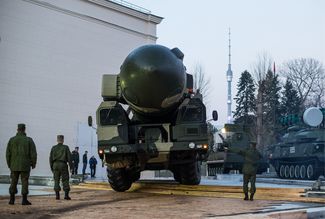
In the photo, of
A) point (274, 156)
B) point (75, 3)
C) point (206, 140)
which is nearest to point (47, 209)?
point (206, 140)

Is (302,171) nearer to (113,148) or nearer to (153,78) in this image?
(113,148)

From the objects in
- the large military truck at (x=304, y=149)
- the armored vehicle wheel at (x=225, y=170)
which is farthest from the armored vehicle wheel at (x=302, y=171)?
the armored vehicle wheel at (x=225, y=170)

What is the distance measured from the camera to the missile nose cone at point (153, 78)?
38.8 ft

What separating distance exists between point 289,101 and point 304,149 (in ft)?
104

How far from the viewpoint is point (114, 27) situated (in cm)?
3284

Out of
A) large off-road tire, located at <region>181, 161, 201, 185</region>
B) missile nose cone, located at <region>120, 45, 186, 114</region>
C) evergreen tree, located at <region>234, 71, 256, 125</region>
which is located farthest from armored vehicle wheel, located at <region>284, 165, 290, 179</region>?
evergreen tree, located at <region>234, 71, 256, 125</region>

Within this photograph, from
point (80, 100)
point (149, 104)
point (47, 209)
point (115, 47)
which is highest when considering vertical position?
point (115, 47)

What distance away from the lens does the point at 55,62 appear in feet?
95.6

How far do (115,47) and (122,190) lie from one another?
19404 millimetres

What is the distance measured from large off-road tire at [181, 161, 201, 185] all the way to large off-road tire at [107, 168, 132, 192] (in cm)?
163

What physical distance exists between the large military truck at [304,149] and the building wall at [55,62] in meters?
11.5

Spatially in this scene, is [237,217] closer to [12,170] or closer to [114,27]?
[12,170]

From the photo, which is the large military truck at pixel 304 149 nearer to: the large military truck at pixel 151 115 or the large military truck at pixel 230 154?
the large military truck at pixel 230 154

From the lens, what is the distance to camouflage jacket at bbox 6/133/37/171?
10.3 metres
